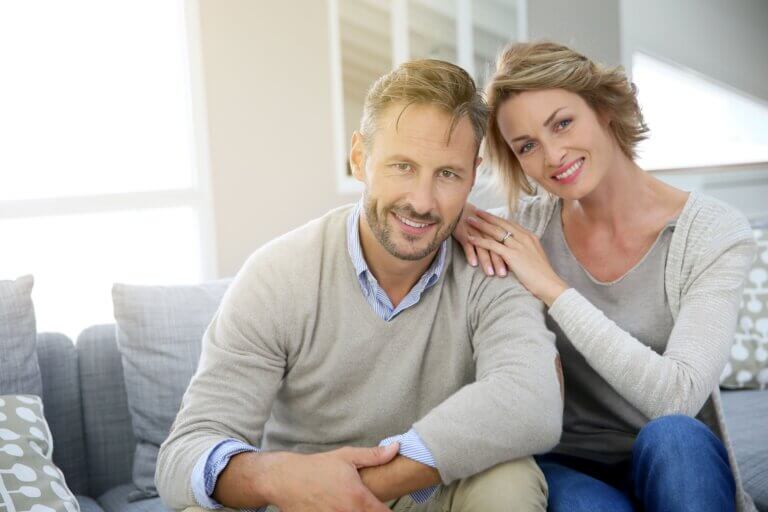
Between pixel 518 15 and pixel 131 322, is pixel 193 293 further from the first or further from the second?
pixel 518 15

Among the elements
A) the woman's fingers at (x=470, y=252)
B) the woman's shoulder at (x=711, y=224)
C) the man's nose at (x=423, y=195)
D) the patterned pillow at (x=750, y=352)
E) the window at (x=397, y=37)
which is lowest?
the patterned pillow at (x=750, y=352)

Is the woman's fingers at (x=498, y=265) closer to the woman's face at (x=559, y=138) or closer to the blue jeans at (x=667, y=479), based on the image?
the woman's face at (x=559, y=138)

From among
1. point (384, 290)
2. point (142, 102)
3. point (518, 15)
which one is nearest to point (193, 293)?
point (384, 290)

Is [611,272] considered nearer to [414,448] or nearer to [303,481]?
[414,448]

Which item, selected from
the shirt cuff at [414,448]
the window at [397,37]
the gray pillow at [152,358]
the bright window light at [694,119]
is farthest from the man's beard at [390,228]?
the bright window light at [694,119]

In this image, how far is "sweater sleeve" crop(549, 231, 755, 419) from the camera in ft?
5.41

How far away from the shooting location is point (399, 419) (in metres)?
1.70

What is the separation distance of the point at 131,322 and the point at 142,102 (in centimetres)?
114

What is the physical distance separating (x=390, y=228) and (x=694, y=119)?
2355mm

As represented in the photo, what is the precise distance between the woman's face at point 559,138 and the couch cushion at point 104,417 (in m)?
1.24

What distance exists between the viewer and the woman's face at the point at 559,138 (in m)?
1.83

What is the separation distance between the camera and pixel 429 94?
164 cm

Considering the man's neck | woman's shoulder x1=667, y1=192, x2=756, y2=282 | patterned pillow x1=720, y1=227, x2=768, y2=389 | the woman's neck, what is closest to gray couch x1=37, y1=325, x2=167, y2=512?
the man's neck

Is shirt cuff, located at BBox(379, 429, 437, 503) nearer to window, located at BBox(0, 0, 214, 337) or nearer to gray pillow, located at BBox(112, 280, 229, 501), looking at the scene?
gray pillow, located at BBox(112, 280, 229, 501)
